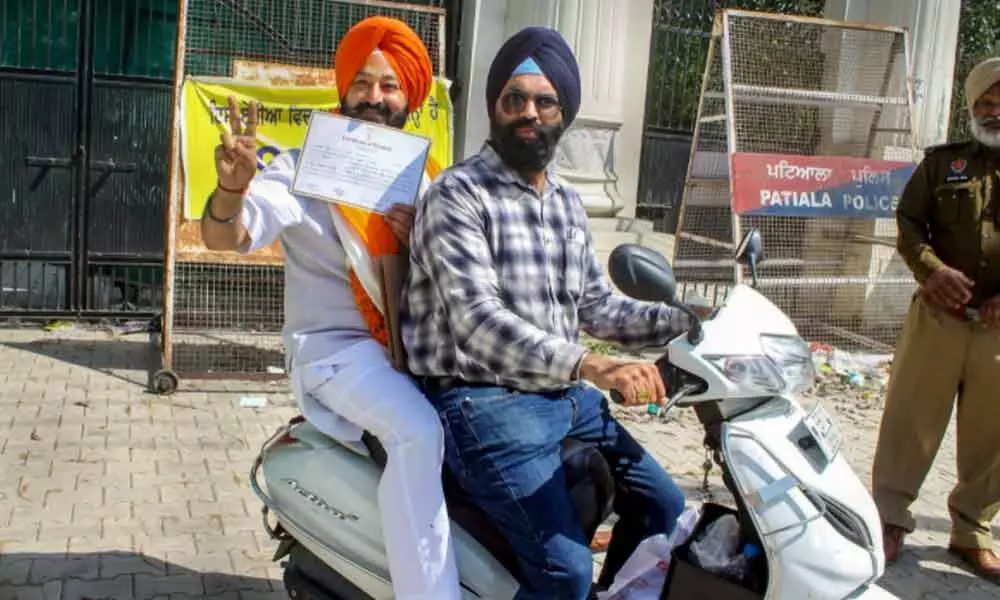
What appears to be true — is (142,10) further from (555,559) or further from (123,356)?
(555,559)

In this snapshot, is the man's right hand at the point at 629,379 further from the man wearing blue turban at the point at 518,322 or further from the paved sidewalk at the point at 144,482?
the paved sidewalk at the point at 144,482

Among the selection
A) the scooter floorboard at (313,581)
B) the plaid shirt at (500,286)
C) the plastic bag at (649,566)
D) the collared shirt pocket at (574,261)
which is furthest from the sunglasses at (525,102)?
the scooter floorboard at (313,581)

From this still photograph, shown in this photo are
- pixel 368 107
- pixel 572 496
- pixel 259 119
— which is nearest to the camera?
pixel 572 496

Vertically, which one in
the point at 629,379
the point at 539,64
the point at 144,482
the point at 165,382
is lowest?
the point at 144,482

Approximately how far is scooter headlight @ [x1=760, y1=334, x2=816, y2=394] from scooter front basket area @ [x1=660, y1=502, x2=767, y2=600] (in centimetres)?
39

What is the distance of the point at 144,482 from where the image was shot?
480cm

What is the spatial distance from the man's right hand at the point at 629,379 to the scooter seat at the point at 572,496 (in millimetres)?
439

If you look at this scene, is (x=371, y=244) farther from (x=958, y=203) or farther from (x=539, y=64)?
(x=958, y=203)

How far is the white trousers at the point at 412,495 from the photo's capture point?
8.62 ft

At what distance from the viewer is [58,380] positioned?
636 cm

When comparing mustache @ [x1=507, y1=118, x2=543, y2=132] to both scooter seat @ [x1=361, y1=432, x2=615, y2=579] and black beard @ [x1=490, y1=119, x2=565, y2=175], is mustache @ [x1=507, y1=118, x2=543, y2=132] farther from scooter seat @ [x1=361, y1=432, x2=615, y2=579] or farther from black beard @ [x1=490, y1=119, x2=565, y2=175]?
scooter seat @ [x1=361, y1=432, x2=615, y2=579]

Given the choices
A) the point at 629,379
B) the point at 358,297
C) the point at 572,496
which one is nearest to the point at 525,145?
the point at 358,297

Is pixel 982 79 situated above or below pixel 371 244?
above

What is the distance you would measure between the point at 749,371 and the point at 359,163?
1.21 metres
